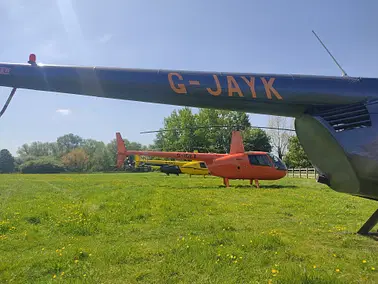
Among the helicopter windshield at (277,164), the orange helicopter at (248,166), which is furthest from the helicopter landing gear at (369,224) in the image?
the helicopter windshield at (277,164)

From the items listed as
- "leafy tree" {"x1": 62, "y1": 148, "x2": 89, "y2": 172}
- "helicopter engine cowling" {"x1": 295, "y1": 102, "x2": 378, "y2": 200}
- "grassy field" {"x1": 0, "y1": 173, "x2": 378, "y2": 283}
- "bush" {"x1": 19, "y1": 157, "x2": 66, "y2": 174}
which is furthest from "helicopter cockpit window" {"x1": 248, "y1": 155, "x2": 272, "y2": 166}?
"leafy tree" {"x1": 62, "y1": 148, "x2": 89, "y2": 172}

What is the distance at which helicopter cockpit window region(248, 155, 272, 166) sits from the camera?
18016 millimetres

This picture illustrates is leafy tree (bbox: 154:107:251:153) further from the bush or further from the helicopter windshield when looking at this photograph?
the helicopter windshield

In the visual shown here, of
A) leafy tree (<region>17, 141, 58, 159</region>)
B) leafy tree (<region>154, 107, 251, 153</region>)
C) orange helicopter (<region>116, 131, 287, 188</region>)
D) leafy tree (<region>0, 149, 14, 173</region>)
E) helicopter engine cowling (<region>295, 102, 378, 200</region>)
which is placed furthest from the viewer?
leafy tree (<region>17, 141, 58, 159</region>)

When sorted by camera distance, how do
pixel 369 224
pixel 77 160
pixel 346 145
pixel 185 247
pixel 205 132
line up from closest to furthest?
pixel 346 145
pixel 185 247
pixel 369 224
pixel 205 132
pixel 77 160

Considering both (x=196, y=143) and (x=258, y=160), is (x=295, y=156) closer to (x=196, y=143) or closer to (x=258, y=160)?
(x=196, y=143)

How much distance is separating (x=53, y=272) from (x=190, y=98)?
3.29m

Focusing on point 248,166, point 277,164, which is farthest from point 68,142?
point 277,164

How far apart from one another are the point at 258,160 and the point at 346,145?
1435 cm

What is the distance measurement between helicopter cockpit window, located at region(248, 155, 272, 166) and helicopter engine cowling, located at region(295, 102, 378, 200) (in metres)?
13.5

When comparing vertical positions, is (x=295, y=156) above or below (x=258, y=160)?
below

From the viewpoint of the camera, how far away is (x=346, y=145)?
3.88 metres

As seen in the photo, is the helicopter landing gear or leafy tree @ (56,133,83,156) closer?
the helicopter landing gear

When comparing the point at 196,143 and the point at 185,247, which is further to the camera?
the point at 196,143
